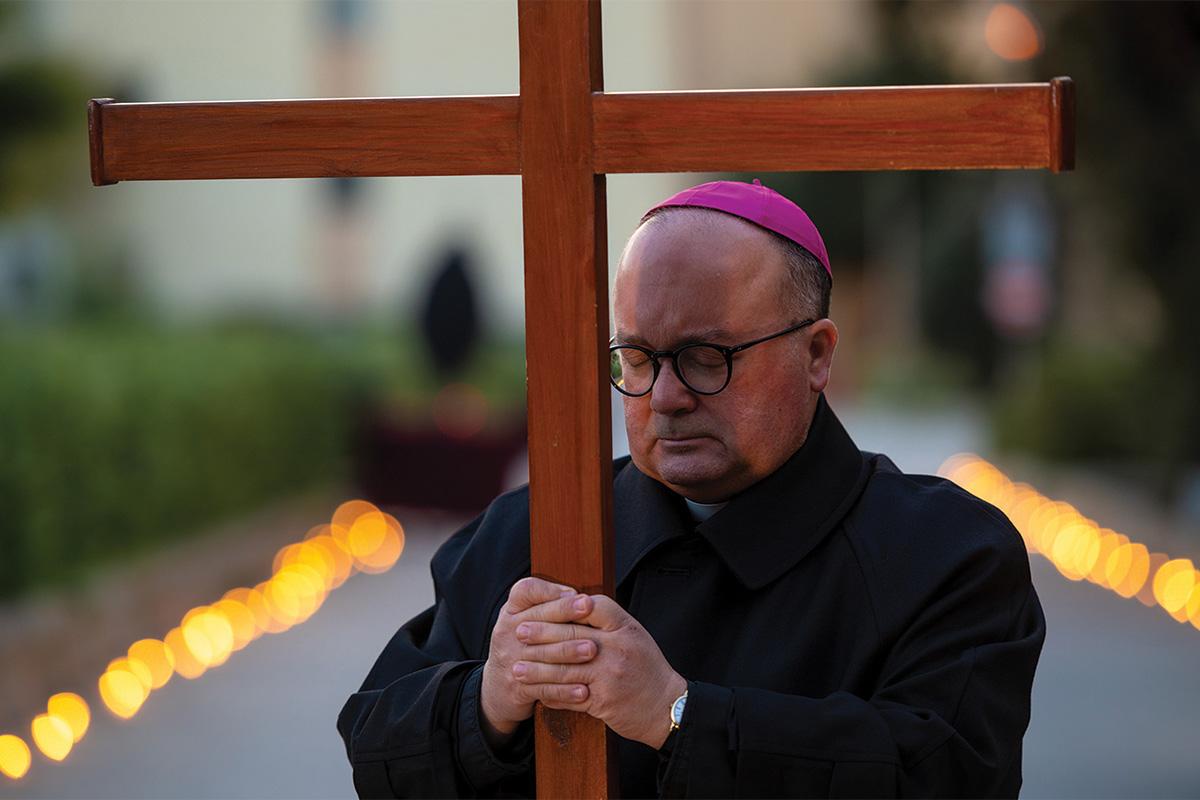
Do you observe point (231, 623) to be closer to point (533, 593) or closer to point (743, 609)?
point (743, 609)

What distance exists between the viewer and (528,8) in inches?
77.6

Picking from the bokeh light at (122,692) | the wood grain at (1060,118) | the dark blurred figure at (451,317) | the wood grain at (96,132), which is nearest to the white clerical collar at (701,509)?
the wood grain at (1060,118)

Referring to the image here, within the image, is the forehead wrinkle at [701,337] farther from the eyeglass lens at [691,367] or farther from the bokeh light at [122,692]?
the bokeh light at [122,692]

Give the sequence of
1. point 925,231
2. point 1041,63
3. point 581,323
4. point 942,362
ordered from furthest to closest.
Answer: point 925,231, point 942,362, point 1041,63, point 581,323

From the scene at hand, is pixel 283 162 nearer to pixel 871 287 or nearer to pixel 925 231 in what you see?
pixel 925 231

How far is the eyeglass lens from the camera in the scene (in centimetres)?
214

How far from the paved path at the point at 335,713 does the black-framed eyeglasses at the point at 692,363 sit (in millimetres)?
4198

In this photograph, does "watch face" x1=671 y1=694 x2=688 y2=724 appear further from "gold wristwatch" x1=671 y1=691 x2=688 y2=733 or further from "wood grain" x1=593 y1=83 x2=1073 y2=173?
"wood grain" x1=593 y1=83 x2=1073 y2=173

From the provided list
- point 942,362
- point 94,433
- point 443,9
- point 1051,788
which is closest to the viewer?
point 1051,788

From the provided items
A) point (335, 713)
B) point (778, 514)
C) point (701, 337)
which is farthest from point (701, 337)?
point (335, 713)

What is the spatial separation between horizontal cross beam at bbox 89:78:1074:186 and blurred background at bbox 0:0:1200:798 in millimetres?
4339

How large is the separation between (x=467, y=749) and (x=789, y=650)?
445 mm

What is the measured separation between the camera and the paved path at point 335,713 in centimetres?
611

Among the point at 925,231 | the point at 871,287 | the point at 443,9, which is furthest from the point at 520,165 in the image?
the point at 871,287
